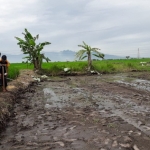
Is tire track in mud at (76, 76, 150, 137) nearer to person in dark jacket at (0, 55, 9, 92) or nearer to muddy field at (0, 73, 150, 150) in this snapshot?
muddy field at (0, 73, 150, 150)

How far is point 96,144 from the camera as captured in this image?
5875mm

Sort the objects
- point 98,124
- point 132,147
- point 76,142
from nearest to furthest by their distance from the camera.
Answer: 1. point 132,147
2. point 76,142
3. point 98,124

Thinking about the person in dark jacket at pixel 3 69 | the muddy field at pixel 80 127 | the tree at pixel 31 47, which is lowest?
the muddy field at pixel 80 127

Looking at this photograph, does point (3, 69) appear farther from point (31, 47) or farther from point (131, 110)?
point (31, 47)

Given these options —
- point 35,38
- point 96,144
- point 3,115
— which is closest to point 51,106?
point 3,115

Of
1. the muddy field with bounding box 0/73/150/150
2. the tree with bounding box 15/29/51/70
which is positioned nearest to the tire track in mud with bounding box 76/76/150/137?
the muddy field with bounding box 0/73/150/150

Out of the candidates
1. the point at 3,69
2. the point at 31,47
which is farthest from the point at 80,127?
the point at 31,47

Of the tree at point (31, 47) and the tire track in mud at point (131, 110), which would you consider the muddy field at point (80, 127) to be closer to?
the tire track in mud at point (131, 110)

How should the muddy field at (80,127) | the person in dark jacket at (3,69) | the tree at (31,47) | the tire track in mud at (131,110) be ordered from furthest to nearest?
the tree at (31,47) < the person in dark jacket at (3,69) < the tire track in mud at (131,110) < the muddy field at (80,127)

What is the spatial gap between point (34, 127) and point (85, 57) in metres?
23.5

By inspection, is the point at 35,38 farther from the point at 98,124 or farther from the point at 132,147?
the point at 132,147

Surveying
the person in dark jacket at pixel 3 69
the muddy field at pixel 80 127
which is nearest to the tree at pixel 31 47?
the person in dark jacket at pixel 3 69

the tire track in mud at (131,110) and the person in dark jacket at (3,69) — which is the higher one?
the person in dark jacket at (3,69)

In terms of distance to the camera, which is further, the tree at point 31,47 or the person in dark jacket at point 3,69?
the tree at point 31,47
